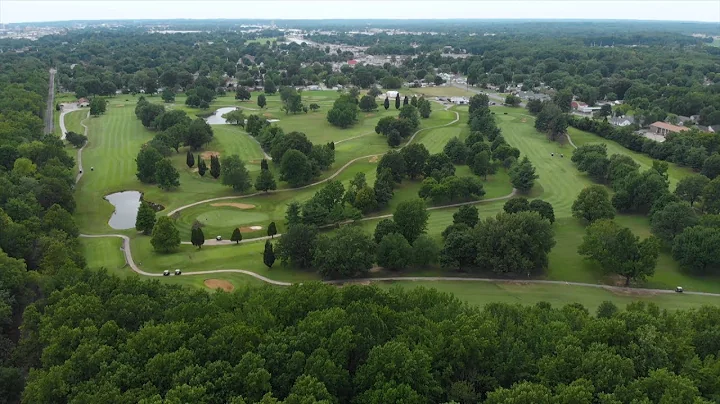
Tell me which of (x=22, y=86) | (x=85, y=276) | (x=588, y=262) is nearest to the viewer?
(x=85, y=276)

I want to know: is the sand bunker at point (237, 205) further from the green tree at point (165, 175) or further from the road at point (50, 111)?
the road at point (50, 111)

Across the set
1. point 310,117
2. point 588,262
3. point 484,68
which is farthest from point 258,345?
point 484,68

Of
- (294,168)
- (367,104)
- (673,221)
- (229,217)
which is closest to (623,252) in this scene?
(673,221)

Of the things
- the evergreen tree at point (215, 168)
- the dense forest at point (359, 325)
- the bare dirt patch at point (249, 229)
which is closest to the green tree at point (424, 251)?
the dense forest at point (359, 325)

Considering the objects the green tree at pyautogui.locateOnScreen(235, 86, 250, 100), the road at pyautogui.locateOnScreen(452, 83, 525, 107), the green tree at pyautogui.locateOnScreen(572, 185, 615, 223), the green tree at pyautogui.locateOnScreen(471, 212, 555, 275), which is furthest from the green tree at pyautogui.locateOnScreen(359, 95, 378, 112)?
the green tree at pyautogui.locateOnScreen(471, 212, 555, 275)

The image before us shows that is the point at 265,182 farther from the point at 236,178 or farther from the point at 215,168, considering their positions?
the point at 215,168

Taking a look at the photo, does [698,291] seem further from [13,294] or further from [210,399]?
[13,294]
